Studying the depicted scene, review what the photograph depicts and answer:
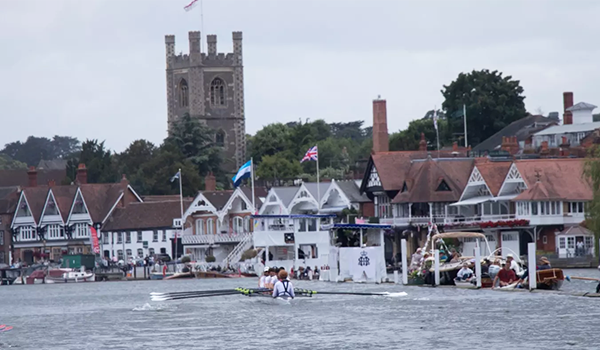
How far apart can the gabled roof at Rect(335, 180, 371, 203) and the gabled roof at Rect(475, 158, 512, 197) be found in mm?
14939

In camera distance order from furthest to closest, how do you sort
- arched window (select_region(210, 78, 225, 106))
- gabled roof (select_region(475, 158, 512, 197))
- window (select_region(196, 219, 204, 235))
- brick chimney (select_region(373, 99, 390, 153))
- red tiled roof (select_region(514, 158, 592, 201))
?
arched window (select_region(210, 78, 225, 106)), window (select_region(196, 219, 204, 235)), brick chimney (select_region(373, 99, 390, 153)), gabled roof (select_region(475, 158, 512, 197)), red tiled roof (select_region(514, 158, 592, 201))

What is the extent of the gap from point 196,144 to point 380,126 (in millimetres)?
49647

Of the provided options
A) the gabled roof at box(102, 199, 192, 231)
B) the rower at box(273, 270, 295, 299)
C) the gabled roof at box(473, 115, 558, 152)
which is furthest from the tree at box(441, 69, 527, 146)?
the rower at box(273, 270, 295, 299)

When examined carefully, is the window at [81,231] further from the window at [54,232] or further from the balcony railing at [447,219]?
the balcony railing at [447,219]

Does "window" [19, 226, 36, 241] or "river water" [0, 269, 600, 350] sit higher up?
"window" [19, 226, 36, 241]

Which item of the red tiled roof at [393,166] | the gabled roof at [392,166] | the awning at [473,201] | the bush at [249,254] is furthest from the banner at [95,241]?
the awning at [473,201]

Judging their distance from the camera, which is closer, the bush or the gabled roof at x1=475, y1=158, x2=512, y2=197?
the gabled roof at x1=475, y1=158, x2=512, y2=197

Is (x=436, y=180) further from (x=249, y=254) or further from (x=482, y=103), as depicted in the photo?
(x=482, y=103)

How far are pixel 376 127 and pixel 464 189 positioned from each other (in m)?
18.2

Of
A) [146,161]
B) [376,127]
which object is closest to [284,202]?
[376,127]

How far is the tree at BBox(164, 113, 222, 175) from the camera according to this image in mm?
179750

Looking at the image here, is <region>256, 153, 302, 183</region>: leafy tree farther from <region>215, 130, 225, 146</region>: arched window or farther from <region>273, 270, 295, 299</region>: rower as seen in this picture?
<region>273, 270, 295, 299</region>: rower

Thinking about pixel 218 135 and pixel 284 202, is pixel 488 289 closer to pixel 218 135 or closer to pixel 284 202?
pixel 284 202

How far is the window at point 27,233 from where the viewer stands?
16175 cm
